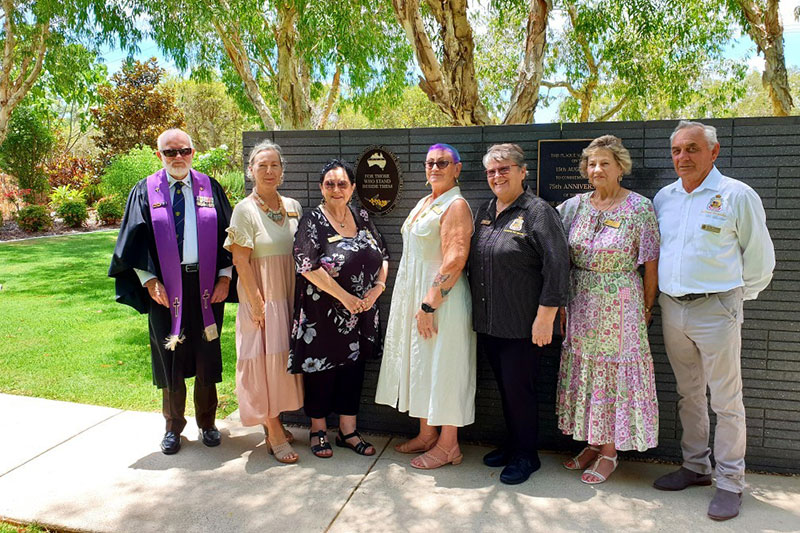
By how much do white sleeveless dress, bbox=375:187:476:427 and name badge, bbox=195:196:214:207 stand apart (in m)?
1.32

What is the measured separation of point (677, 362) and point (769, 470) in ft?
3.57

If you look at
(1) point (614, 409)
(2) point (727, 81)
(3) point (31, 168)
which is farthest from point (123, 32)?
(2) point (727, 81)

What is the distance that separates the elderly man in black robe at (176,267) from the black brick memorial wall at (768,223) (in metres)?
1.20

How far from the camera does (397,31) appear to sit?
1334 centimetres

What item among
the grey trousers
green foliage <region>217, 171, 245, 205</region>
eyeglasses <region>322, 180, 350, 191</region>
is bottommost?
the grey trousers

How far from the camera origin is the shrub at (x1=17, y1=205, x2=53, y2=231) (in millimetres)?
15891

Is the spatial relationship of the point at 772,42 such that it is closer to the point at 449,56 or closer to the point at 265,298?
the point at 449,56

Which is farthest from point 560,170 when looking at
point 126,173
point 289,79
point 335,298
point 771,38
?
point 126,173

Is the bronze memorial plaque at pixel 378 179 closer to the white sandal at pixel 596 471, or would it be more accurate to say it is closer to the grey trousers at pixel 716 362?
the grey trousers at pixel 716 362

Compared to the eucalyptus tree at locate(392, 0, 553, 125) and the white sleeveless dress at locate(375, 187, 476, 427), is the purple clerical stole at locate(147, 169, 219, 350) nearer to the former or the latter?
the white sleeveless dress at locate(375, 187, 476, 427)

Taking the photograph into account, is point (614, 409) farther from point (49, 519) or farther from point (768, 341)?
point (49, 519)

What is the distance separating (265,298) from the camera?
12.2 ft

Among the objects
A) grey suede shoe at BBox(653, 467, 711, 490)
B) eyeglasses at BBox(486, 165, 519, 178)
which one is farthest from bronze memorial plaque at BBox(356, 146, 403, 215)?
grey suede shoe at BBox(653, 467, 711, 490)

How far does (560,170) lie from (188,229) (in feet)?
7.94
